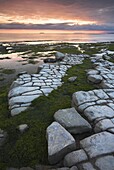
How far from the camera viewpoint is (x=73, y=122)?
6.25 m

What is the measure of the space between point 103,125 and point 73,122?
0.98 metres

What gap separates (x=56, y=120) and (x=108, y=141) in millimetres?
2018

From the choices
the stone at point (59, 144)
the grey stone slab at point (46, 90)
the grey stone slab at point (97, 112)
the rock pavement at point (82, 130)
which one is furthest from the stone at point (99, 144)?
the grey stone slab at point (46, 90)

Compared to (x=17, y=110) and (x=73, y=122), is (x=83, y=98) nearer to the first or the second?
(x=73, y=122)

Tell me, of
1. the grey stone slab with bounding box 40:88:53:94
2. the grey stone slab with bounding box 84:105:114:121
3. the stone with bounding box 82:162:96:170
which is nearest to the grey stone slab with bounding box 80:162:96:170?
the stone with bounding box 82:162:96:170

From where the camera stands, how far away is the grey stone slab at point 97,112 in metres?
6.63

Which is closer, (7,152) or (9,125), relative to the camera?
(7,152)

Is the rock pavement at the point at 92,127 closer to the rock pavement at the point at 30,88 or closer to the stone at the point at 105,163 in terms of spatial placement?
the stone at the point at 105,163

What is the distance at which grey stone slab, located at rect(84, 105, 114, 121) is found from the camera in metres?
6.63

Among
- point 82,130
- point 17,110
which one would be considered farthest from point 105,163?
point 17,110

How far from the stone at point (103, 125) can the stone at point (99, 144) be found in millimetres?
323

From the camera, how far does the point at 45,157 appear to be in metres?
5.45

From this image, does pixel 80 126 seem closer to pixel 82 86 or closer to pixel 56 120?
pixel 56 120

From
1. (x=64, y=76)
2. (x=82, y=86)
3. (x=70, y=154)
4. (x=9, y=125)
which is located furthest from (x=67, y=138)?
(x=64, y=76)
